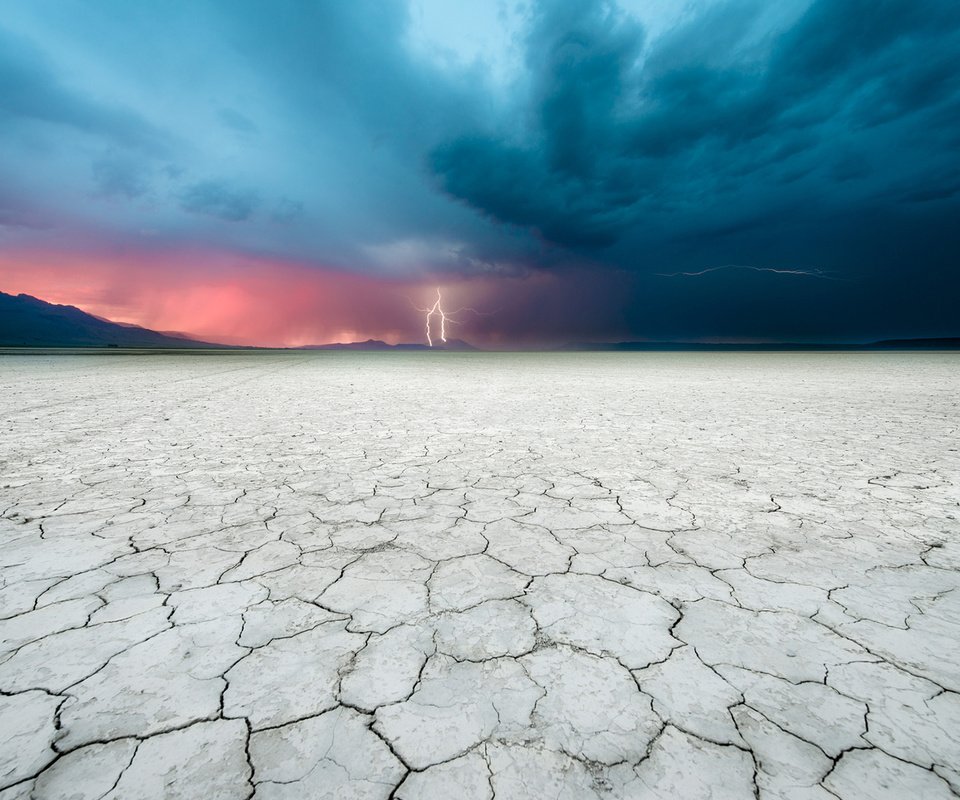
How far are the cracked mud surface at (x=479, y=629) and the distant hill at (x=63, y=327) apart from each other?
15120cm

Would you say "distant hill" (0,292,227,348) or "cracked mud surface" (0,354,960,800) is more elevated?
"distant hill" (0,292,227,348)

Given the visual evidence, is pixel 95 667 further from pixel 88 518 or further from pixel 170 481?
pixel 170 481

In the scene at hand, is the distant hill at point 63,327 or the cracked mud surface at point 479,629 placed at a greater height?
the distant hill at point 63,327

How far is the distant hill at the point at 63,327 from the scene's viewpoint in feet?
437

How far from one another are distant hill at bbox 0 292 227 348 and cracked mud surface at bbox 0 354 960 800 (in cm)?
15120

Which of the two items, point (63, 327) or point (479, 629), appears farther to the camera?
point (63, 327)

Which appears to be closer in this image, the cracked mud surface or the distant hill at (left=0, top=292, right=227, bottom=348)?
the cracked mud surface

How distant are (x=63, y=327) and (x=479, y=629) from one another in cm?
20360

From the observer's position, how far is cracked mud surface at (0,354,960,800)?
39.7 inches

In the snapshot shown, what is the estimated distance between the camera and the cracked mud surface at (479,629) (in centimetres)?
101

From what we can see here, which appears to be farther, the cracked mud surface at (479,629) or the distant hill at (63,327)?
the distant hill at (63,327)

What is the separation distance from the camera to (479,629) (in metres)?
1.50

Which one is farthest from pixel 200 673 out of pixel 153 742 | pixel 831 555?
pixel 831 555

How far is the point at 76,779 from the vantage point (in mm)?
967
